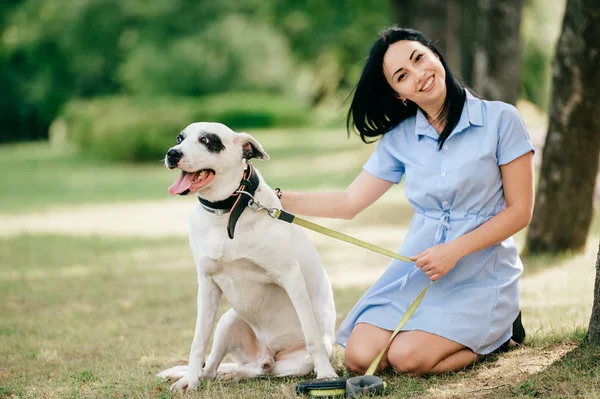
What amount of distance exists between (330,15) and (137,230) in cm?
1271

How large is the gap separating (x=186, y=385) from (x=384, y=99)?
187 centimetres

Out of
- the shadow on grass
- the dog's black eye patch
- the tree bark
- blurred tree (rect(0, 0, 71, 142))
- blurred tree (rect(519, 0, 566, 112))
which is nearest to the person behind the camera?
the shadow on grass

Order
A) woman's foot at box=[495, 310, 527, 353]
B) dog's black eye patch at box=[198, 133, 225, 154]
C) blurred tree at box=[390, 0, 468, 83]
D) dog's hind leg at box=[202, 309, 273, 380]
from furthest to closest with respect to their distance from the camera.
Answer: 1. blurred tree at box=[390, 0, 468, 83]
2. woman's foot at box=[495, 310, 527, 353]
3. dog's hind leg at box=[202, 309, 273, 380]
4. dog's black eye patch at box=[198, 133, 225, 154]

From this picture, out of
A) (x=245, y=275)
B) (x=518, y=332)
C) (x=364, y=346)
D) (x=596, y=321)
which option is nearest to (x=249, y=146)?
(x=245, y=275)

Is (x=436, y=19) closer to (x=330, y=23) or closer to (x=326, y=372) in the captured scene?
(x=330, y=23)

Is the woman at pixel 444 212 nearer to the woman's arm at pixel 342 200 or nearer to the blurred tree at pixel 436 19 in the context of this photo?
the woman's arm at pixel 342 200

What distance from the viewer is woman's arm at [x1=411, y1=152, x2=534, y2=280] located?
3.74 metres

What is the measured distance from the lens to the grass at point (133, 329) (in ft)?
12.2

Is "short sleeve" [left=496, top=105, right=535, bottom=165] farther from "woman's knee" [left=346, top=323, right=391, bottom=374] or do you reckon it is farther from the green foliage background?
the green foliage background

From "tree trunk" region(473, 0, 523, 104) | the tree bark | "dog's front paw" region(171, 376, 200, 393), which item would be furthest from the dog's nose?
"tree trunk" region(473, 0, 523, 104)

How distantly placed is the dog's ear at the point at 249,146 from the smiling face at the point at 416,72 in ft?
2.65

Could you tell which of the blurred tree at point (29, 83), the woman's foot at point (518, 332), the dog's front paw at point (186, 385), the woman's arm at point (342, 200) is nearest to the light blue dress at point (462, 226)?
the woman's foot at point (518, 332)

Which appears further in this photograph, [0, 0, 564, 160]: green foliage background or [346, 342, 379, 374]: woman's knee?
[0, 0, 564, 160]: green foliage background

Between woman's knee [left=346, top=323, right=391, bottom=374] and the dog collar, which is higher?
the dog collar
